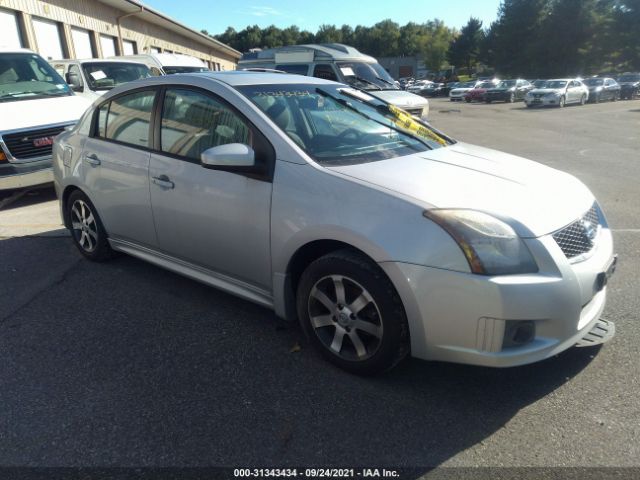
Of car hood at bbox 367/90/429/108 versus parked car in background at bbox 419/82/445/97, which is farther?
parked car in background at bbox 419/82/445/97

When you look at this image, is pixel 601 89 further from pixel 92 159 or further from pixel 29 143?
pixel 92 159

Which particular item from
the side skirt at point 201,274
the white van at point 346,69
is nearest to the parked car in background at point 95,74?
the white van at point 346,69

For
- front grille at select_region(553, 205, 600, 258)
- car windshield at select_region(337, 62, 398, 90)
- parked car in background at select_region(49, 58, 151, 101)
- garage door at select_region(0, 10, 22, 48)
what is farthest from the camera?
garage door at select_region(0, 10, 22, 48)

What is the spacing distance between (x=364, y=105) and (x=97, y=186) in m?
2.35

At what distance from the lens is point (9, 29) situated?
14.6 metres

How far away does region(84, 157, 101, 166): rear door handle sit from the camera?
13.8 feet

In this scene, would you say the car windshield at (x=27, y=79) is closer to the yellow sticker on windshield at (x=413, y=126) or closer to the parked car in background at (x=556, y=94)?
the yellow sticker on windshield at (x=413, y=126)

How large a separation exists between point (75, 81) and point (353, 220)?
9.80 m

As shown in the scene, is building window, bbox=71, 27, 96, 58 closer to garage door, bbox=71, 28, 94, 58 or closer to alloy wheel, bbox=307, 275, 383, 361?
garage door, bbox=71, 28, 94, 58

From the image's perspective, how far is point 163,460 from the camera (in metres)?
2.25

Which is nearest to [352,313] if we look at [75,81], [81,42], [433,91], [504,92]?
[75,81]

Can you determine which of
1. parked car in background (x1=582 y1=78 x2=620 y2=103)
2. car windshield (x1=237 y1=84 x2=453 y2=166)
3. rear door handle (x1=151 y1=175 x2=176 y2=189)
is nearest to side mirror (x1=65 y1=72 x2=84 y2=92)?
rear door handle (x1=151 y1=175 x2=176 y2=189)

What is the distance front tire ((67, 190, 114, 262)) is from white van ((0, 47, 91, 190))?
2.63 m

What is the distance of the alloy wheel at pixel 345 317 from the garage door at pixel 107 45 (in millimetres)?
22113
